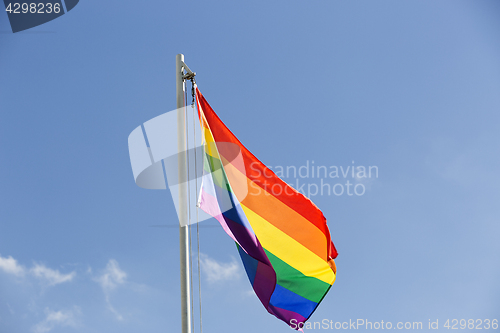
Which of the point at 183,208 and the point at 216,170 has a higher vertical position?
the point at 216,170

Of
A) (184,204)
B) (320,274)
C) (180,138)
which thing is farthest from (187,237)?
(320,274)

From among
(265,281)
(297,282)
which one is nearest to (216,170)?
(265,281)

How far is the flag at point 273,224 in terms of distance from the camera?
954 cm

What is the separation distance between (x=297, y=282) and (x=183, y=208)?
3.20 meters

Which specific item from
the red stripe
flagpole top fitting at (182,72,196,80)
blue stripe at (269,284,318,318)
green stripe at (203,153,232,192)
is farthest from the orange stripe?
flagpole top fitting at (182,72,196,80)

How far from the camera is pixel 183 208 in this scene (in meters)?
8.70

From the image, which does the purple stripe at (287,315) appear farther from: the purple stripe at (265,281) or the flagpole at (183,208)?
the flagpole at (183,208)

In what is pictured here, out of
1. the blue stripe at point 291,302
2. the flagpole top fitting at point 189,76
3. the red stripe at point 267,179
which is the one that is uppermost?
the flagpole top fitting at point 189,76

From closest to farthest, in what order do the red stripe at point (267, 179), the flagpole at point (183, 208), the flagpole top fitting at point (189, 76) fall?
1. the flagpole at point (183, 208)
2. the flagpole top fitting at point (189, 76)
3. the red stripe at point (267, 179)

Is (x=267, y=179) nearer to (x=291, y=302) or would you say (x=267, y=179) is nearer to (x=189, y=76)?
(x=291, y=302)

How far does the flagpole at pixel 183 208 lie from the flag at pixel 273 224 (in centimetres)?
44

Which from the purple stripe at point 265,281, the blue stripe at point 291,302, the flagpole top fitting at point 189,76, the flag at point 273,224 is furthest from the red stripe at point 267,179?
the purple stripe at point 265,281

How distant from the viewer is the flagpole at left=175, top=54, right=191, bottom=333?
8.26 meters

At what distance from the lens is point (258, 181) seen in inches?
407
